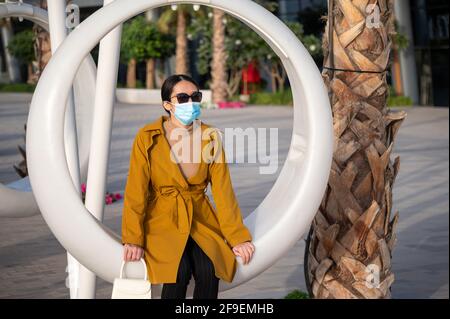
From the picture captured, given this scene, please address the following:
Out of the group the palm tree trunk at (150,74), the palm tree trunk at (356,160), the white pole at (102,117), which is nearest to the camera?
the white pole at (102,117)

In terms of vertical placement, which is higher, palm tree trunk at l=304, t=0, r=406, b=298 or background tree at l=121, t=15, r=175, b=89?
background tree at l=121, t=15, r=175, b=89

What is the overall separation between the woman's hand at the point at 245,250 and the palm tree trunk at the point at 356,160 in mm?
1810

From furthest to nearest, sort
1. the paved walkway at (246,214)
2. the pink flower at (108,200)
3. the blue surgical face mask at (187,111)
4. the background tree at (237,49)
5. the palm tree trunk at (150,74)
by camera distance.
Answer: the palm tree trunk at (150,74) < the background tree at (237,49) < the pink flower at (108,200) < the paved walkway at (246,214) < the blue surgical face mask at (187,111)

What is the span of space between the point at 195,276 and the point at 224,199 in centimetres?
37

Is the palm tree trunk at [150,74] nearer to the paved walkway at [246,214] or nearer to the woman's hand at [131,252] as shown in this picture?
the paved walkway at [246,214]

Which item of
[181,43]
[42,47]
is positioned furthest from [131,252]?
[181,43]

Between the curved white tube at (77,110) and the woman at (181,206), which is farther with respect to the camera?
the curved white tube at (77,110)

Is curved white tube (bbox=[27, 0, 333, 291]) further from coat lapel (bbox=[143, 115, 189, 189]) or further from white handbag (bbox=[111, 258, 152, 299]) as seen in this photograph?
coat lapel (bbox=[143, 115, 189, 189])

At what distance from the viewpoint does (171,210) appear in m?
4.55

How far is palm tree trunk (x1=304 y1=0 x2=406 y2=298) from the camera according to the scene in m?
6.27

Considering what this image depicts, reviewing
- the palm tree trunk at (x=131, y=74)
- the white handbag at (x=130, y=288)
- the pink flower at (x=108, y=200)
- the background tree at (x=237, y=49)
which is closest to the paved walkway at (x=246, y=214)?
the pink flower at (x=108, y=200)

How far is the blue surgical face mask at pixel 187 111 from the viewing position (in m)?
4.54

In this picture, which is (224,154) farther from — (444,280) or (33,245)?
(444,280)

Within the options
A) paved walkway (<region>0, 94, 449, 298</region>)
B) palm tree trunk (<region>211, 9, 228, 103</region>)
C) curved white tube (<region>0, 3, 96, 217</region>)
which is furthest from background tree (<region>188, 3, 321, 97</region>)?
curved white tube (<region>0, 3, 96, 217</region>)
